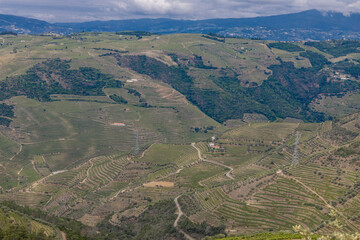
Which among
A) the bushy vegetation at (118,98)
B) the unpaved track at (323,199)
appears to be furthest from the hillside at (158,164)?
the bushy vegetation at (118,98)

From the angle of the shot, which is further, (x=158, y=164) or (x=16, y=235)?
(x=158, y=164)

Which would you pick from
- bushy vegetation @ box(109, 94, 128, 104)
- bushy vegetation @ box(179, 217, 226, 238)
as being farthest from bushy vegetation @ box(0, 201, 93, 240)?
bushy vegetation @ box(109, 94, 128, 104)

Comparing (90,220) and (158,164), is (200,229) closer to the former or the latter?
(90,220)

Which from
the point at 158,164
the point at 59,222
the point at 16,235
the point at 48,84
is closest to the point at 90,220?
the point at 59,222

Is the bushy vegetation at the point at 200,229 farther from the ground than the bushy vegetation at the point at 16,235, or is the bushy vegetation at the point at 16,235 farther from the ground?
the bushy vegetation at the point at 16,235

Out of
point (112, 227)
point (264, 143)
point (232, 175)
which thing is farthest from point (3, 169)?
point (264, 143)

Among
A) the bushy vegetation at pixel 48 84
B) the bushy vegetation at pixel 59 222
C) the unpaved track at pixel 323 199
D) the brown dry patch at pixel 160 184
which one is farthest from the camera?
the bushy vegetation at pixel 48 84

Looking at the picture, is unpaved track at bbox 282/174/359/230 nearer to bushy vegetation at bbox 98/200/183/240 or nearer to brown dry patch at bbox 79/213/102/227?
bushy vegetation at bbox 98/200/183/240

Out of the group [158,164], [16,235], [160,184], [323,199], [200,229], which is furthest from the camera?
[158,164]

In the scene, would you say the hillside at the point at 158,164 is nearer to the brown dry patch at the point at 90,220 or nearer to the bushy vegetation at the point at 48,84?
the brown dry patch at the point at 90,220

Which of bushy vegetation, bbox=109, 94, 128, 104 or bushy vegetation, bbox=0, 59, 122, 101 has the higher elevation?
bushy vegetation, bbox=0, 59, 122, 101
